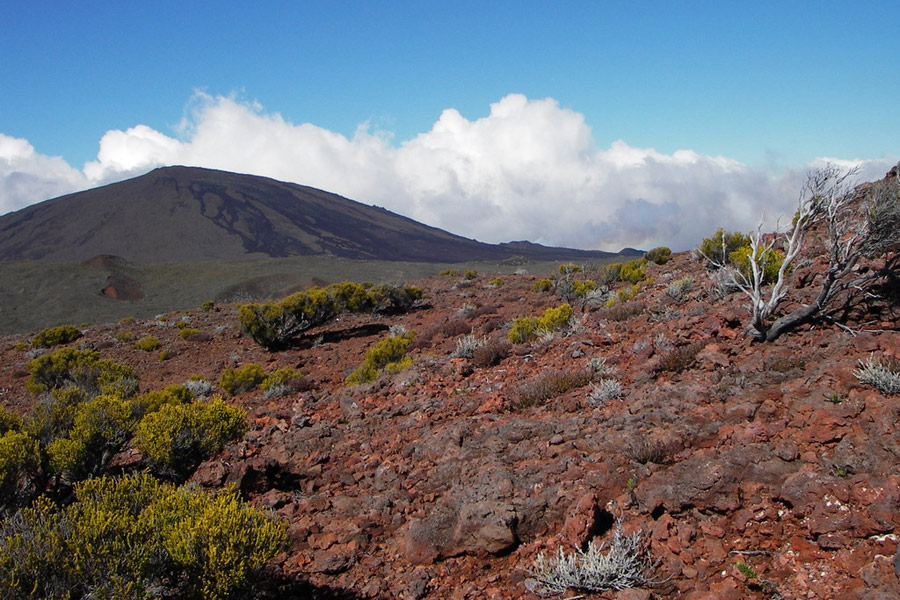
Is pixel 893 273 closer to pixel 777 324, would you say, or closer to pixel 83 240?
pixel 777 324

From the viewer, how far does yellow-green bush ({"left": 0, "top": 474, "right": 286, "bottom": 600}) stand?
266cm

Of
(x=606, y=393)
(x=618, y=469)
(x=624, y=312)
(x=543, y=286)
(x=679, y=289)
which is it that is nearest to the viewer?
Answer: (x=618, y=469)

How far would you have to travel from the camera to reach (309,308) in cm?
1430

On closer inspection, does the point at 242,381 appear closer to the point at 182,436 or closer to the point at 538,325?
the point at 182,436

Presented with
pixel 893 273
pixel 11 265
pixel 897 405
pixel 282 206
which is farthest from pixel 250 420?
pixel 282 206

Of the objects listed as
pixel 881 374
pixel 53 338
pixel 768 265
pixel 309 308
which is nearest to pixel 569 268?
pixel 309 308

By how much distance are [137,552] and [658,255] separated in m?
17.3

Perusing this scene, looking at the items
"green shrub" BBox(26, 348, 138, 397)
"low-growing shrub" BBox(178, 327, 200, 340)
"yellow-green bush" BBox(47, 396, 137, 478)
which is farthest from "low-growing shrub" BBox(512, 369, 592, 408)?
"low-growing shrub" BBox(178, 327, 200, 340)

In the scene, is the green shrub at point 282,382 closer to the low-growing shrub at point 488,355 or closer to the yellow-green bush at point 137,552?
the low-growing shrub at point 488,355

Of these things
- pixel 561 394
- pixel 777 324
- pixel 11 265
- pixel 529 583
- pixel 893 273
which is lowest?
pixel 529 583

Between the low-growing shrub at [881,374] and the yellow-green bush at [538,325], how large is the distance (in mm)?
4947

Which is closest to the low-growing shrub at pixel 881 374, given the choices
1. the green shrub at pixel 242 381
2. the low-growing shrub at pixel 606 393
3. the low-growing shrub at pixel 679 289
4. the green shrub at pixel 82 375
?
the low-growing shrub at pixel 606 393

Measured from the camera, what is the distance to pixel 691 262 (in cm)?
1370

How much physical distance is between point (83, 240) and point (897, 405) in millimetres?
103697
